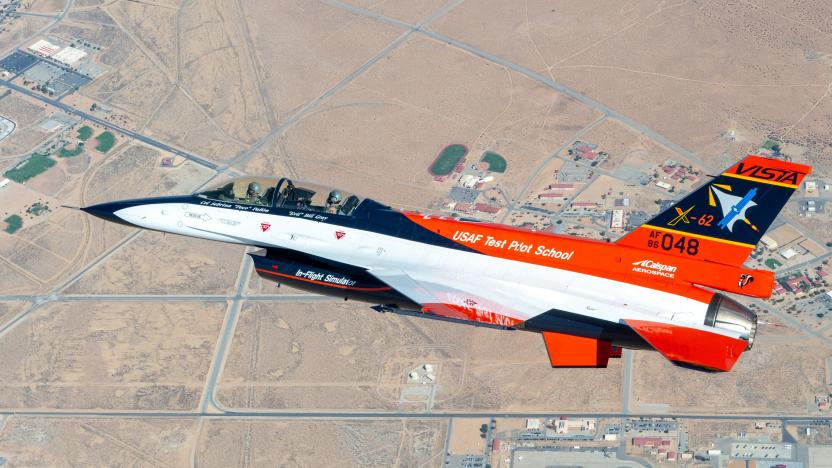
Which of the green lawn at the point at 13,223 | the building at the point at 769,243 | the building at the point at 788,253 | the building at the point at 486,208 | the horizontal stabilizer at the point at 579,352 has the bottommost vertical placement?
the horizontal stabilizer at the point at 579,352

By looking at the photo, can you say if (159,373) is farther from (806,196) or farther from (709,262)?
(806,196)

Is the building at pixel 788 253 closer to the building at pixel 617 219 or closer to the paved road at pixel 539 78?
the paved road at pixel 539 78

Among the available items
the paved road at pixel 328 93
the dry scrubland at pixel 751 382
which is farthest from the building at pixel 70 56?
the dry scrubland at pixel 751 382

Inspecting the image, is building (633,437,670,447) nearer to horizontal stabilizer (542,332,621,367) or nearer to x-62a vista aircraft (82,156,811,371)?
x-62a vista aircraft (82,156,811,371)

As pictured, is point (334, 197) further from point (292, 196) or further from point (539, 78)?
point (539, 78)

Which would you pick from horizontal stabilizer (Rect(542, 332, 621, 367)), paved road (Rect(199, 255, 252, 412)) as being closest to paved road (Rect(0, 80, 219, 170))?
paved road (Rect(199, 255, 252, 412))

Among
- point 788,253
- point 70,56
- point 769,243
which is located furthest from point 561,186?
point 70,56
